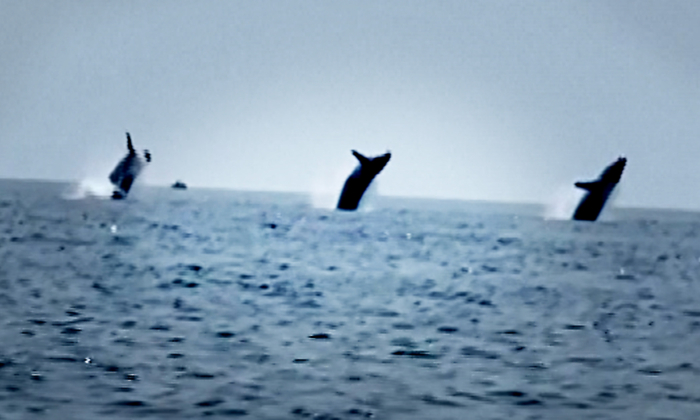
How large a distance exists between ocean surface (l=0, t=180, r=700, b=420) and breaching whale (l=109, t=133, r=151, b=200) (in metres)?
74.8

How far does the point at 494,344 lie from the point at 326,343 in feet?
13.5

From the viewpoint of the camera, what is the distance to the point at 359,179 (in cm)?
11550

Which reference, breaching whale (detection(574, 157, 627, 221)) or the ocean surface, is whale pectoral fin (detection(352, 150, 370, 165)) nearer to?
breaching whale (detection(574, 157, 627, 221))

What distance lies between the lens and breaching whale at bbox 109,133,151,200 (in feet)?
417

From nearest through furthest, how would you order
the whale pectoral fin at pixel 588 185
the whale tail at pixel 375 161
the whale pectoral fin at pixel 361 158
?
the whale pectoral fin at pixel 361 158, the whale tail at pixel 375 161, the whale pectoral fin at pixel 588 185

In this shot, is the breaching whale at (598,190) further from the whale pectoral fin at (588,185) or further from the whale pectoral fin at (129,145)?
the whale pectoral fin at (129,145)

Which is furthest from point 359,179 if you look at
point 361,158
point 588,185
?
point 588,185

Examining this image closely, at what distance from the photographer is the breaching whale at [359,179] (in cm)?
10581

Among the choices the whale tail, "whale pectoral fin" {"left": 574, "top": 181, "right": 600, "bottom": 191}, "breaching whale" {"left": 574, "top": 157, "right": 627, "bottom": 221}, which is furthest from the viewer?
"whale pectoral fin" {"left": 574, "top": 181, "right": 600, "bottom": 191}

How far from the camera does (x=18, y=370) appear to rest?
65.1 ft

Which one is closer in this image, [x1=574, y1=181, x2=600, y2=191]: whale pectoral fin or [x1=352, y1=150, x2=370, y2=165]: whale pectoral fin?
[x1=352, y1=150, x2=370, y2=165]: whale pectoral fin

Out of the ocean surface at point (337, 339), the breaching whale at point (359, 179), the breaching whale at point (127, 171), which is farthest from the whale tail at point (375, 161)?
the ocean surface at point (337, 339)

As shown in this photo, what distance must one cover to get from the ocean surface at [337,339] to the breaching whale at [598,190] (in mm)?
51773

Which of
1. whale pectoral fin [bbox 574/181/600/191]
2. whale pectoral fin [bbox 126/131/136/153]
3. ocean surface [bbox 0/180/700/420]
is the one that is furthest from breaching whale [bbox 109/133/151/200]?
ocean surface [bbox 0/180/700/420]
